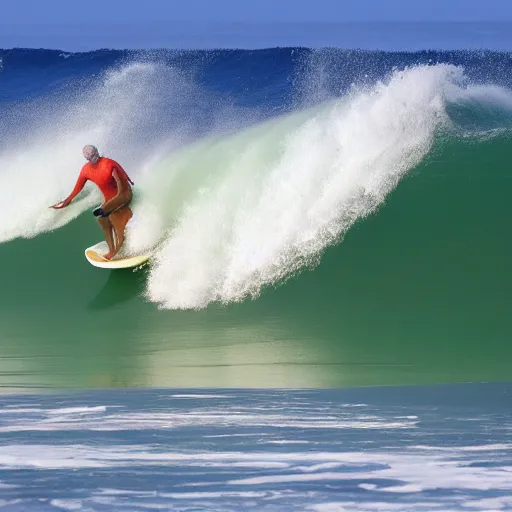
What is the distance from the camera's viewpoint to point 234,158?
9.96 m

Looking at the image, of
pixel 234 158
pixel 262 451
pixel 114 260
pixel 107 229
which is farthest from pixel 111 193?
pixel 262 451

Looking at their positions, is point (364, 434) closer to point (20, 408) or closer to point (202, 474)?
point (202, 474)

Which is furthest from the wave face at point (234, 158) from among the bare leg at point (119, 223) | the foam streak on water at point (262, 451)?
the foam streak on water at point (262, 451)

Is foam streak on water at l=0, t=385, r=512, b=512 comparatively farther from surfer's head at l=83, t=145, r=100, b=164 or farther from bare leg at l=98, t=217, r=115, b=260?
surfer's head at l=83, t=145, r=100, b=164

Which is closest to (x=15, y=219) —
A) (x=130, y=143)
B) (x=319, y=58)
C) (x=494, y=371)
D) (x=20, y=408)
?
(x=130, y=143)

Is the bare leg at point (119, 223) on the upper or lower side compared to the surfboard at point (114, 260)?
upper

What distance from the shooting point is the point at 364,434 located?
5.78 metres

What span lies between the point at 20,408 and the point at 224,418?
3.65 ft

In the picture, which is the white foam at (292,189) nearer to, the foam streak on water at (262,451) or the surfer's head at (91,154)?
the surfer's head at (91,154)

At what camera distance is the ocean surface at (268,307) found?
17.6 ft

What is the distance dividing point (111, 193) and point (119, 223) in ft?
0.73

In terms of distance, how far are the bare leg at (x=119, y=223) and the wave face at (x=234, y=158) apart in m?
0.11

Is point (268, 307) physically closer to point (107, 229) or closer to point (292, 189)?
point (292, 189)

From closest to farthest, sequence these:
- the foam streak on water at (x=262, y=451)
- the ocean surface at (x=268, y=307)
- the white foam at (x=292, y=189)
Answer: the foam streak on water at (x=262, y=451)
the ocean surface at (x=268, y=307)
the white foam at (x=292, y=189)
